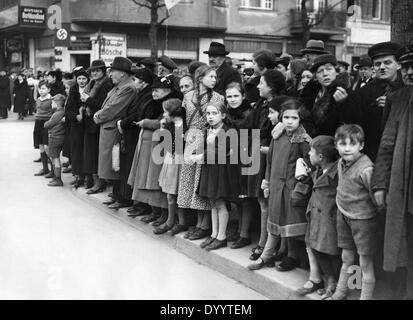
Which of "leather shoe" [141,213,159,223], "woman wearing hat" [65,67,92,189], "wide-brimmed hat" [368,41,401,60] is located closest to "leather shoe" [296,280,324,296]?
"wide-brimmed hat" [368,41,401,60]

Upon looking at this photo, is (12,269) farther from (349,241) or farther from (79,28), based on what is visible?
(79,28)

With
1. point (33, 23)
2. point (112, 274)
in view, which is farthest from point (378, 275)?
point (33, 23)

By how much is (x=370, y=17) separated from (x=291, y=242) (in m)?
24.8

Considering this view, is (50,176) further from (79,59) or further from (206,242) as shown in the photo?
(79,59)

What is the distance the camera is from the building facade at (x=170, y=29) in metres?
22.5

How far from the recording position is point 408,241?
389 cm

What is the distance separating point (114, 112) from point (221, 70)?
174 centimetres

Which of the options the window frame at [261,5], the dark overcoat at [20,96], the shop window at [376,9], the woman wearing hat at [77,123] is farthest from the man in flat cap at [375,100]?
the shop window at [376,9]

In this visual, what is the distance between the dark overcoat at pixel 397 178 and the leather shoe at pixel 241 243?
1994 millimetres

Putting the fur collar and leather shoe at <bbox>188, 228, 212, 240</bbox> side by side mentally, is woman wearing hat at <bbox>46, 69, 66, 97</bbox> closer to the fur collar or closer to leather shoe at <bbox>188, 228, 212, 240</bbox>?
leather shoe at <bbox>188, 228, 212, 240</bbox>

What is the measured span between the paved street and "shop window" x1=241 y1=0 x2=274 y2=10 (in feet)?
60.7

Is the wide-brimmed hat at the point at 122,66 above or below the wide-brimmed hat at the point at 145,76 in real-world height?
above

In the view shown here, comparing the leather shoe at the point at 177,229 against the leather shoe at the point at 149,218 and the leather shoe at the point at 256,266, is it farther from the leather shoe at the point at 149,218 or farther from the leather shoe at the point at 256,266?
the leather shoe at the point at 256,266

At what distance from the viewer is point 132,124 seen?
283 inches
